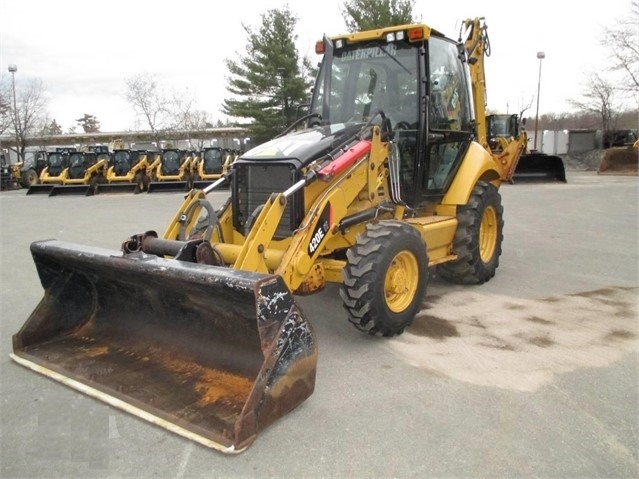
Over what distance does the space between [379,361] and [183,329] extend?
5.04 feet

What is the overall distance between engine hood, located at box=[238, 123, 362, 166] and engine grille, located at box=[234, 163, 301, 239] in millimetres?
94

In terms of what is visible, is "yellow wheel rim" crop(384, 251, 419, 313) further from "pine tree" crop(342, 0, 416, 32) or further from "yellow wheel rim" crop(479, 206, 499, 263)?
"pine tree" crop(342, 0, 416, 32)

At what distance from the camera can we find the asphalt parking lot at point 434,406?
2934 mm

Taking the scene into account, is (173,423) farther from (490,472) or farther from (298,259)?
(490,472)

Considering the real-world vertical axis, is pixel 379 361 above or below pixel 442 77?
below

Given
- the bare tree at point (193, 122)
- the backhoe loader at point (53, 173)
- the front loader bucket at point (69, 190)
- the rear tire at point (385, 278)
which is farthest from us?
the bare tree at point (193, 122)

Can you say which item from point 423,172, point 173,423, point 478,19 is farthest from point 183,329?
point 478,19

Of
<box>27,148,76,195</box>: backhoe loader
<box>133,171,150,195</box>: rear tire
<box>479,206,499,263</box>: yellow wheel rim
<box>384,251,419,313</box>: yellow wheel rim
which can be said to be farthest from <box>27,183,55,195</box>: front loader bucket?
<box>384,251,419,313</box>: yellow wheel rim

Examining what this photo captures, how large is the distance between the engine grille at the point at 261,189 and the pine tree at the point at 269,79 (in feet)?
79.5

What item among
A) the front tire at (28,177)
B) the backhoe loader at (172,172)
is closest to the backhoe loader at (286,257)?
the backhoe loader at (172,172)

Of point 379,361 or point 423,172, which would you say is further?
point 423,172

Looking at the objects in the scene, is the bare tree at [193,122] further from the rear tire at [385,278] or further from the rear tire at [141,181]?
the rear tire at [385,278]

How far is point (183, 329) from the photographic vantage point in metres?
4.05

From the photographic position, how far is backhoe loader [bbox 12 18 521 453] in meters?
3.35
